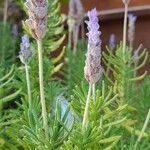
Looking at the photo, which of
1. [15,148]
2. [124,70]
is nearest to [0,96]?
[15,148]

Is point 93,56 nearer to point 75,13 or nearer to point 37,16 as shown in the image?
point 37,16

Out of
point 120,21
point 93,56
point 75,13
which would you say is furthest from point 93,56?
point 120,21

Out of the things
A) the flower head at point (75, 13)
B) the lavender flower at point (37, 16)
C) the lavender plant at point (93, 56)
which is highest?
the flower head at point (75, 13)

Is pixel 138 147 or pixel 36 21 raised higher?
pixel 36 21

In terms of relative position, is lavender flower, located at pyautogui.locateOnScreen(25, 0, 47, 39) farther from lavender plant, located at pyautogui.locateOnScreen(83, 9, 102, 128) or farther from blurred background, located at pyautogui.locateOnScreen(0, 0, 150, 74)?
blurred background, located at pyautogui.locateOnScreen(0, 0, 150, 74)

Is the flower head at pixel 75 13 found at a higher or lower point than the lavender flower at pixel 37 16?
higher

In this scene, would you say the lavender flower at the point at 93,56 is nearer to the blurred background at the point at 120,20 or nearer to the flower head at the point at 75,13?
the flower head at the point at 75,13

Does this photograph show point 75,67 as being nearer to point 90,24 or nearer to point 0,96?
point 0,96

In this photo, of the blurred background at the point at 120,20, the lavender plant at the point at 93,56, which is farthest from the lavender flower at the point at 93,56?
the blurred background at the point at 120,20

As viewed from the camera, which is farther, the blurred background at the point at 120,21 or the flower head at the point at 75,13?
the blurred background at the point at 120,21
